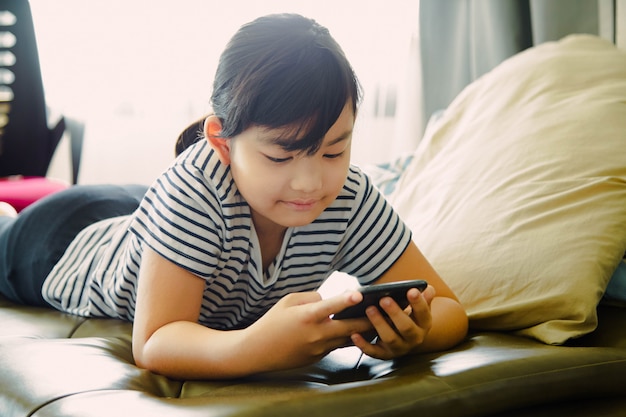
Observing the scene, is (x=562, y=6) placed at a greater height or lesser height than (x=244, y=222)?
greater

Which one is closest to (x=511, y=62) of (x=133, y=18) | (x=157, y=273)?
(x=157, y=273)

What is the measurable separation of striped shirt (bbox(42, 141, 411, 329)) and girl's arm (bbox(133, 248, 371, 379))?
0.04 m

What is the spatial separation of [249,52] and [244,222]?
0.25m

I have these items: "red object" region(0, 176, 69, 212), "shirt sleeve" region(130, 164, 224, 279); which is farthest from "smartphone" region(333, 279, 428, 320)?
"red object" region(0, 176, 69, 212)

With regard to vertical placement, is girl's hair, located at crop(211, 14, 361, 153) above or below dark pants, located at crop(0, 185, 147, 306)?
above

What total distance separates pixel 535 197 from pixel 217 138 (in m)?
0.53

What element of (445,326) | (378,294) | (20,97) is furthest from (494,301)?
(20,97)

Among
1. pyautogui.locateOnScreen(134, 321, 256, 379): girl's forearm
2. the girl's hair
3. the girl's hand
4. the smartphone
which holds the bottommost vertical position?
pyautogui.locateOnScreen(134, 321, 256, 379): girl's forearm

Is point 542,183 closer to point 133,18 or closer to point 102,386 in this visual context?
point 102,386

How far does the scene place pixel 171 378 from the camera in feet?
3.18

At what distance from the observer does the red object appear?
2174mm

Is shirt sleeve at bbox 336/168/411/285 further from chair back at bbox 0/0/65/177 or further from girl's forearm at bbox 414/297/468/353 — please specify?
chair back at bbox 0/0/65/177

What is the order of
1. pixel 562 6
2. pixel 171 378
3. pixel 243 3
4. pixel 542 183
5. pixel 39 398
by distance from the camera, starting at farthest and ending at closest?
pixel 243 3
pixel 562 6
pixel 542 183
pixel 171 378
pixel 39 398

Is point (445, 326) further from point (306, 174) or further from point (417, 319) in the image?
point (306, 174)
